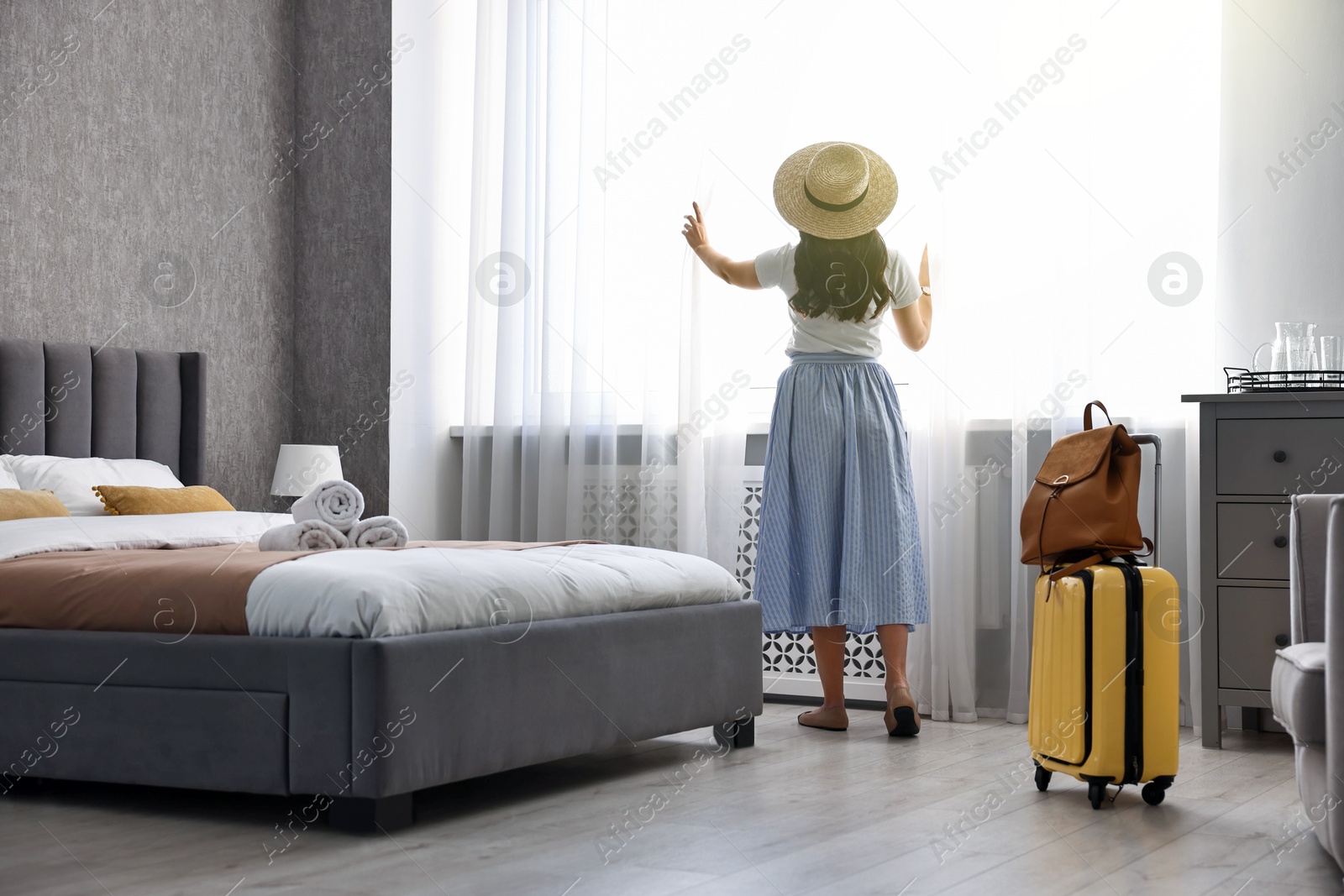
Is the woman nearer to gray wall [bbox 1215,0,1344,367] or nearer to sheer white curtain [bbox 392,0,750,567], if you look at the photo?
sheer white curtain [bbox 392,0,750,567]

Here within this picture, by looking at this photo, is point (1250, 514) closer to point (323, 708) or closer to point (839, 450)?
point (839, 450)

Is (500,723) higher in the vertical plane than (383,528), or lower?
lower

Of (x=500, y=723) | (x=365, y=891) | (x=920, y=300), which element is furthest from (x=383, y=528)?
(x=920, y=300)

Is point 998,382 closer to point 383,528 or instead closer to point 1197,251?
point 1197,251

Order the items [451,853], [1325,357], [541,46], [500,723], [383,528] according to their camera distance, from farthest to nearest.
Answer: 1. [541,46]
2. [1325,357]
3. [383,528]
4. [500,723]
5. [451,853]

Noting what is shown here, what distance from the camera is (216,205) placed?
188 inches

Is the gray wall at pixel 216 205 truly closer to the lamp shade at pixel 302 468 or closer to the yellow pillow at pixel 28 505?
the lamp shade at pixel 302 468

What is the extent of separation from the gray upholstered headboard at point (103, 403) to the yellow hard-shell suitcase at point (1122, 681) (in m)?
2.99

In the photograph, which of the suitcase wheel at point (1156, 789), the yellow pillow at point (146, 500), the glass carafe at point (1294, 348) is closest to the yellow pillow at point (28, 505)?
the yellow pillow at point (146, 500)

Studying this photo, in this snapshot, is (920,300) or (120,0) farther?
(120,0)

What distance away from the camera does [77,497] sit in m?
3.67

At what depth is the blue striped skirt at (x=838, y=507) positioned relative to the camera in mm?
3625

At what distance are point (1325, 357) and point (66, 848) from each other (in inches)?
130

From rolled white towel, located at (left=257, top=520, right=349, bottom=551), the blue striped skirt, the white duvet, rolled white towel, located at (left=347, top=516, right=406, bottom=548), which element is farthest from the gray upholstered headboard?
the blue striped skirt
